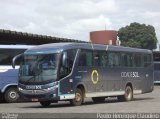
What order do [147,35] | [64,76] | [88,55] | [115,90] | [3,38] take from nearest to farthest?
[64,76] < [88,55] < [115,90] < [3,38] < [147,35]

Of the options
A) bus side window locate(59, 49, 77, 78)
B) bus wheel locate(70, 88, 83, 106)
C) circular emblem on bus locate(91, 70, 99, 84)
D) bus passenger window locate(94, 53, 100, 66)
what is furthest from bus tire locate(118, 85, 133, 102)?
bus side window locate(59, 49, 77, 78)

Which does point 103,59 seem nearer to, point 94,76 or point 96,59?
point 96,59

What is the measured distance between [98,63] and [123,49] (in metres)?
3.42

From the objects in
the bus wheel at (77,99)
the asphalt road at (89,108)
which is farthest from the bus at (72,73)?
the asphalt road at (89,108)

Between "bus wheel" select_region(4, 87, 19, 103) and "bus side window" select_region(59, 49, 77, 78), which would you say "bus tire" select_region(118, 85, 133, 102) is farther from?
"bus side window" select_region(59, 49, 77, 78)

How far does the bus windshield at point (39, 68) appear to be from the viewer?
891 inches

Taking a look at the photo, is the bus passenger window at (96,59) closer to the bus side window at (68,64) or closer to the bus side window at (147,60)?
the bus side window at (68,64)

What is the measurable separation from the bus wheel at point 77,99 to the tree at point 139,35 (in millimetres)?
81520

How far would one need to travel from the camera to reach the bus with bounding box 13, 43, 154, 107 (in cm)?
2266

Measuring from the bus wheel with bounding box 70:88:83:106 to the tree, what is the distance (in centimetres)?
8152

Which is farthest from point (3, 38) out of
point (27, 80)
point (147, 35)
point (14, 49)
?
point (147, 35)

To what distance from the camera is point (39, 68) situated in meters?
22.9

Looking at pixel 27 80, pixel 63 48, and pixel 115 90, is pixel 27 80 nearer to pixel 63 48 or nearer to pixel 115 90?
pixel 63 48

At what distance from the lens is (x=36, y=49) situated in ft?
77.7
